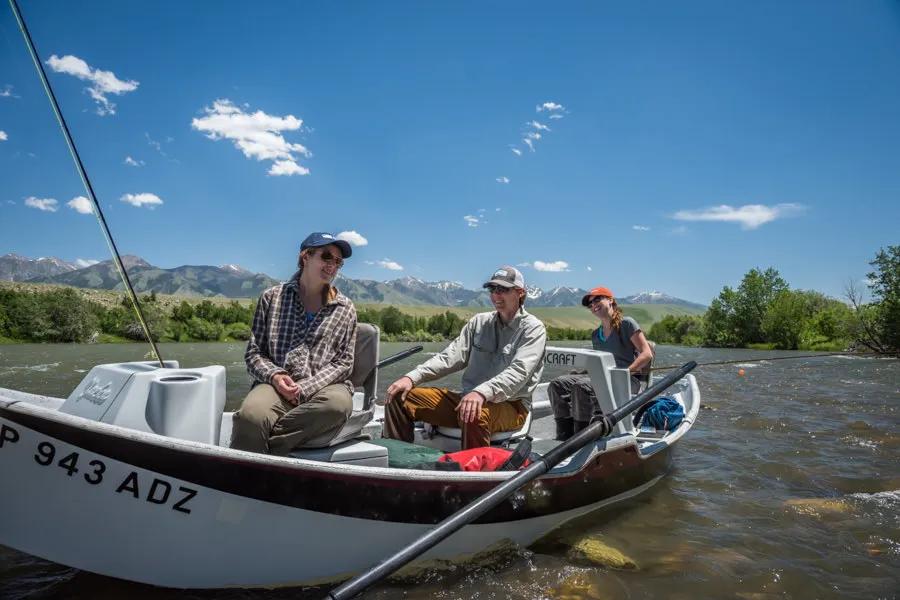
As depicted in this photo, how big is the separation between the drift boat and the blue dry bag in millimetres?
3739

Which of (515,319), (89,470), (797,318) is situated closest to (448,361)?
(515,319)

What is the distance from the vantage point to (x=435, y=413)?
198 inches

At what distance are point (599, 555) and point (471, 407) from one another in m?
1.54

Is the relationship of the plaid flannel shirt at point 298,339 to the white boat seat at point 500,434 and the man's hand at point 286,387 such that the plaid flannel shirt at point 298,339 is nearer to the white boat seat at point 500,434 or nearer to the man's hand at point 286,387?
the man's hand at point 286,387

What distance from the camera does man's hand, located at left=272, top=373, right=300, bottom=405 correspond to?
3.43 metres

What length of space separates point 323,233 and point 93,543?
7.58 feet

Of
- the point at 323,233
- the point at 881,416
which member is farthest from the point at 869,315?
the point at 323,233

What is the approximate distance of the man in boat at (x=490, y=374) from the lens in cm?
466

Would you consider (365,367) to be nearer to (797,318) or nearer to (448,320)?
(797,318)

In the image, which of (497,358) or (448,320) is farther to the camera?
(448,320)

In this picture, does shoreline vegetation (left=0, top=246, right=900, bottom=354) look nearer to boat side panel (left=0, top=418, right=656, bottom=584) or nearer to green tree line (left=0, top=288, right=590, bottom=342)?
green tree line (left=0, top=288, right=590, bottom=342)

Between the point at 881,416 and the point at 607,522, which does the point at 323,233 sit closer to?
the point at 607,522

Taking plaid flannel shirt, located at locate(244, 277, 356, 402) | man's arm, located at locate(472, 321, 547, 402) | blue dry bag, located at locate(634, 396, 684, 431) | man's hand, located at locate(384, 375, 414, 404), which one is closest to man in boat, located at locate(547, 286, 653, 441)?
blue dry bag, located at locate(634, 396, 684, 431)

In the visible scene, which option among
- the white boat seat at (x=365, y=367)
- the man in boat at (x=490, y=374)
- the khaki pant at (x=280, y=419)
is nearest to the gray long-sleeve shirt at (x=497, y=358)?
the man in boat at (x=490, y=374)
